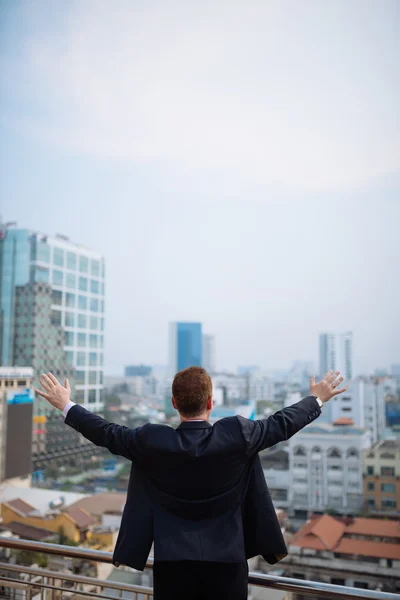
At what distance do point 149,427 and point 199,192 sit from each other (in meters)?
39.0

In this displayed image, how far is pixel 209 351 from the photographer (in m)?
44.8

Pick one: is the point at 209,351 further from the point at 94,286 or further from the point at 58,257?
the point at 58,257

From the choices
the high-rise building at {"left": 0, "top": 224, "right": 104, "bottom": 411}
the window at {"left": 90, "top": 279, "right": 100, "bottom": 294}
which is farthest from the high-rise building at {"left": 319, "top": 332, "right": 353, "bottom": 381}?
the window at {"left": 90, "top": 279, "right": 100, "bottom": 294}

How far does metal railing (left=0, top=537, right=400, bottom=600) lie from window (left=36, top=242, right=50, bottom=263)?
2966cm

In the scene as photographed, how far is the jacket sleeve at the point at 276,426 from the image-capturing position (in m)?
0.75

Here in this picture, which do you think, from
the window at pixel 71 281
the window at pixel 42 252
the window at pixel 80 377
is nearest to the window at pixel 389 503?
the window at pixel 80 377

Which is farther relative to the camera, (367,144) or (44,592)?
(367,144)

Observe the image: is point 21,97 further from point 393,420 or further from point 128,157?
point 393,420

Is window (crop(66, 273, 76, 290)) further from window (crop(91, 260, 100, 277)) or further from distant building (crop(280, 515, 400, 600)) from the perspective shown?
distant building (crop(280, 515, 400, 600))

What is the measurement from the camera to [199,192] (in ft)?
128

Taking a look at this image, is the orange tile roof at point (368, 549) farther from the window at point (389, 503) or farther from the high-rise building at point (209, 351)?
the high-rise building at point (209, 351)

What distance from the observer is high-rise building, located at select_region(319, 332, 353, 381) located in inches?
1339

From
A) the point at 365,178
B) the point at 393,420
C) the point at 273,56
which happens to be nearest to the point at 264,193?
the point at 365,178

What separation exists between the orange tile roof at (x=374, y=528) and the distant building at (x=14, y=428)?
11.2 metres
